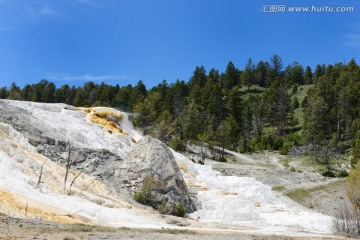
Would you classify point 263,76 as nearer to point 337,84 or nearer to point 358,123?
point 337,84

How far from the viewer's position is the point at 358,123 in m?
91.0

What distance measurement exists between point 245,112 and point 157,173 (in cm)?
8282

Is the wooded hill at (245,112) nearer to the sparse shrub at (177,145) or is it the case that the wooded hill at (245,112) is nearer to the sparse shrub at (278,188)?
the sparse shrub at (177,145)

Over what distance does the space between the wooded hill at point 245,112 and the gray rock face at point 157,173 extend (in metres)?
37.8

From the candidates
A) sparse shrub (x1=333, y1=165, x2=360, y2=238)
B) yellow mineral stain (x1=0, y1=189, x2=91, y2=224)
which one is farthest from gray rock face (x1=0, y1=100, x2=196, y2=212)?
sparse shrub (x1=333, y1=165, x2=360, y2=238)

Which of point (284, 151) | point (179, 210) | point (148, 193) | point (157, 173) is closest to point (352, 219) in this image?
point (179, 210)

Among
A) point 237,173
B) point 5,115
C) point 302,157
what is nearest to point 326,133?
point 302,157

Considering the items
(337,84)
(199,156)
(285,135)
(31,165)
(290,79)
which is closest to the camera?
(31,165)

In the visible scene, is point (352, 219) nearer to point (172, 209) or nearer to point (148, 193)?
point (172, 209)

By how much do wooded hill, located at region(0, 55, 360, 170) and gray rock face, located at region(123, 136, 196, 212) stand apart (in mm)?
37783

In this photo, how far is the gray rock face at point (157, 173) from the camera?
35938 millimetres

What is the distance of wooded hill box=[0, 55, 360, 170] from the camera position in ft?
284

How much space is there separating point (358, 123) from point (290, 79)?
77802mm

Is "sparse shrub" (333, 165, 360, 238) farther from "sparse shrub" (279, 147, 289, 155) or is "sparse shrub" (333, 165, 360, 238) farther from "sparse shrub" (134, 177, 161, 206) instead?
"sparse shrub" (279, 147, 289, 155)
